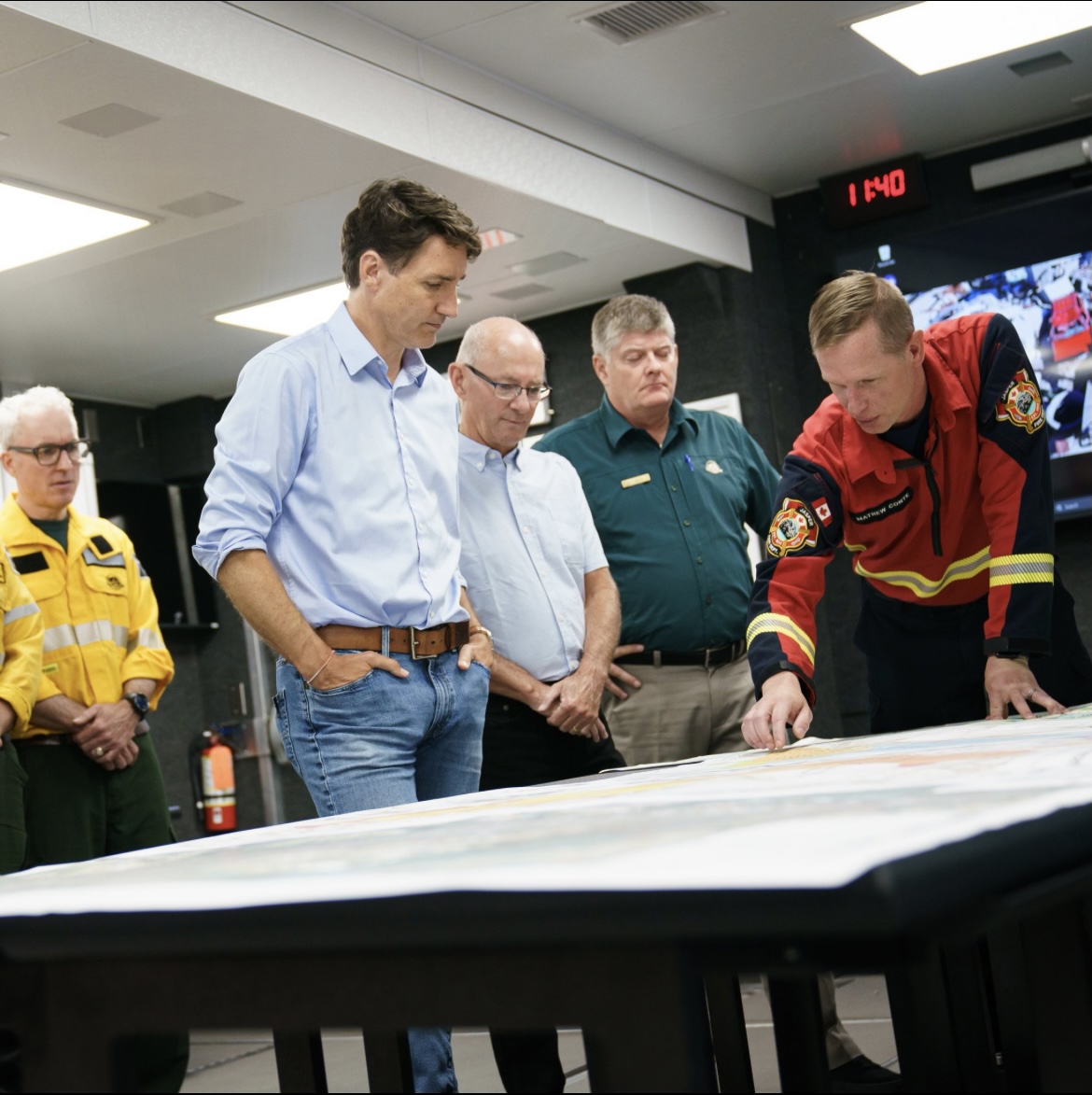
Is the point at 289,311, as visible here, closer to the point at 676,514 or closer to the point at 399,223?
the point at 676,514

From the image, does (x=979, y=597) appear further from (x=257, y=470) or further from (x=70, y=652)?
(x=70, y=652)

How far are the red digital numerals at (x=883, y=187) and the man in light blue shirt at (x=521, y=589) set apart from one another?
2.75 m

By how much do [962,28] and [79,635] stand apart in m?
2.95

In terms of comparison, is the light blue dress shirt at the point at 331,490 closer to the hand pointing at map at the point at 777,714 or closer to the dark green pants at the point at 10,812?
the hand pointing at map at the point at 777,714

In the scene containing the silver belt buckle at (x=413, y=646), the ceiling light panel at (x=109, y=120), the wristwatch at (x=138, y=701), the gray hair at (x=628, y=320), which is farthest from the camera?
the wristwatch at (x=138, y=701)

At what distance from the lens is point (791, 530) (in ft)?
7.27

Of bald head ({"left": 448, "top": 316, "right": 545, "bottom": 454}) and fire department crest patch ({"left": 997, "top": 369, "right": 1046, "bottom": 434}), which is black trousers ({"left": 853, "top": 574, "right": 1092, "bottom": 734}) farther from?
bald head ({"left": 448, "top": 316, "right": 545, "bottom": 454})

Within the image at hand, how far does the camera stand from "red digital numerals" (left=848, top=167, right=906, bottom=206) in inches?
198

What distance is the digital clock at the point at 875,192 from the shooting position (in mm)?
5008

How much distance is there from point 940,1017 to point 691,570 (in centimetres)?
214

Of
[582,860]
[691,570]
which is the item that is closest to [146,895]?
[582,860]

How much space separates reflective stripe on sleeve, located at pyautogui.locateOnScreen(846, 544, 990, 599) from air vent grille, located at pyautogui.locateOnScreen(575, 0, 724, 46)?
6.31 ft

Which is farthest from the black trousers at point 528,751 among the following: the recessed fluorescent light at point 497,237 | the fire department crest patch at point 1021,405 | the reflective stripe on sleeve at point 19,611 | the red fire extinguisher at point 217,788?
the red fire extinguisher at point 217,788

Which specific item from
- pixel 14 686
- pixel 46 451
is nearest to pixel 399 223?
pixel 14 686
